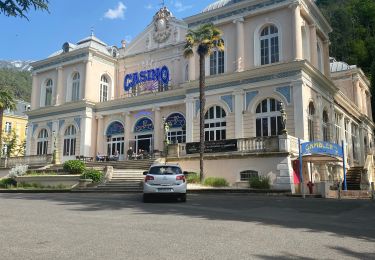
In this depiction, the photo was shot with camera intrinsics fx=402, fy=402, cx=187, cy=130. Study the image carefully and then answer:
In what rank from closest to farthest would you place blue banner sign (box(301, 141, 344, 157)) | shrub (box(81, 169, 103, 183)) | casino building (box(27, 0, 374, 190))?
1. blue banner sign (box(301, 141, 344, 157))
2. shrub (box(81, 169, 103, 183))
3. casino building (box(27, 0, 374, 190))

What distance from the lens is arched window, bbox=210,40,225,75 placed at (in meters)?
31.0

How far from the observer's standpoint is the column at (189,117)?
30219 millimetres

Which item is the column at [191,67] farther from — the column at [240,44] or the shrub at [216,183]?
the shrub at [216,183]

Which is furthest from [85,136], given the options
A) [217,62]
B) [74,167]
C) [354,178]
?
[354,178]

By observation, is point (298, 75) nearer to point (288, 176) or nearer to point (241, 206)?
point (288, 176)

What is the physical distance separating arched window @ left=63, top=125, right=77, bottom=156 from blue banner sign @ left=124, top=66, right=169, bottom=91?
6730 millimetres

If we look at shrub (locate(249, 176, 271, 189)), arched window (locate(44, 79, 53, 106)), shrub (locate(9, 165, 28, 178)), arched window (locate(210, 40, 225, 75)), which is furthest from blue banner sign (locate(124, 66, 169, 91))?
shrub (locate(249, 176, 271, 189))

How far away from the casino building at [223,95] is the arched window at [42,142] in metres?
0.11

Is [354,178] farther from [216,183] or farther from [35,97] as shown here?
[35,97]

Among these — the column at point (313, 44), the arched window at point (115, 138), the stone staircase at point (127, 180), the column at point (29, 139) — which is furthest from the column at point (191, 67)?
the column at point (29, 139)

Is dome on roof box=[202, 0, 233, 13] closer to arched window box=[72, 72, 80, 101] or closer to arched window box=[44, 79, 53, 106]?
arched window box=[72, 72, 80, 101]

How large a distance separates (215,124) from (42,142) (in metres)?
20.7

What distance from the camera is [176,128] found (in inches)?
1340

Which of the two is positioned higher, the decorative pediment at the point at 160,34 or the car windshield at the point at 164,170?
the decorative pediment at the point at 160,34
